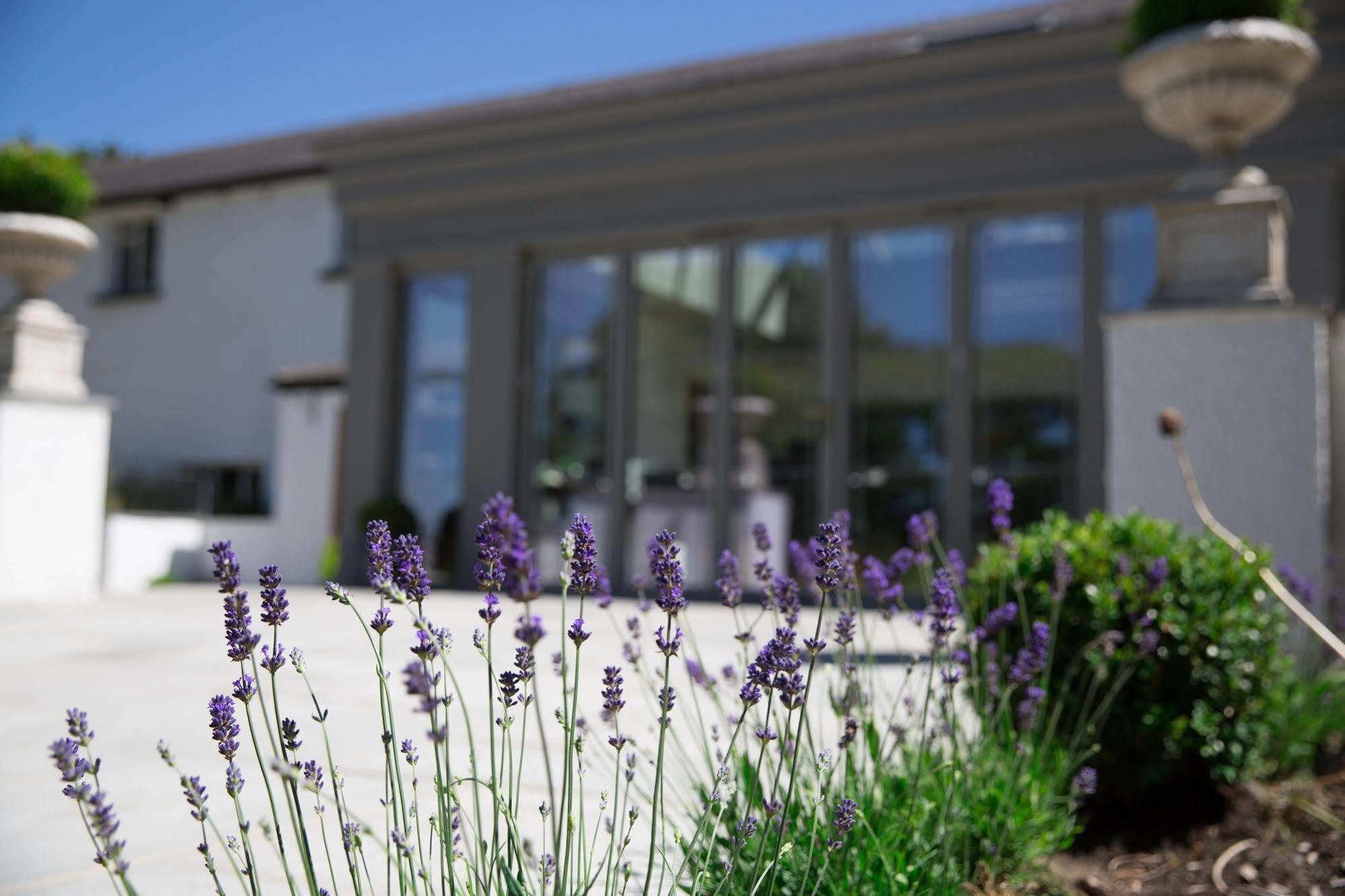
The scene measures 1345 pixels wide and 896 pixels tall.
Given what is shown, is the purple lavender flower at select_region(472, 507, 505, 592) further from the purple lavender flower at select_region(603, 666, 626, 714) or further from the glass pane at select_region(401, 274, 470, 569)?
the glass pane at select_region(401, 274, 470, 569)

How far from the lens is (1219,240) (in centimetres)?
479

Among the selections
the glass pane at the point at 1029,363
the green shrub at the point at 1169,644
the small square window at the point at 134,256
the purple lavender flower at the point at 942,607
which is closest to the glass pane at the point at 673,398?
the glass pane at the point at 1029,363

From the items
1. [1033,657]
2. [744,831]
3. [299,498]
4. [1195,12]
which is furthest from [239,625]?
[299,498]

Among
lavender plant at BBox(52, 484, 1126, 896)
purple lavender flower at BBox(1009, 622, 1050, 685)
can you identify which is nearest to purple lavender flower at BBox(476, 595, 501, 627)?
lavender plant at BBox(52, 484, 1126, 896)

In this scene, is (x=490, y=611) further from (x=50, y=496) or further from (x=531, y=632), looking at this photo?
(x=50, y=496)

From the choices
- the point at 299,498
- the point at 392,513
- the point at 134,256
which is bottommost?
the point at 392,513

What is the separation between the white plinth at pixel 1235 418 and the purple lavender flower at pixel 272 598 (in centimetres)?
409

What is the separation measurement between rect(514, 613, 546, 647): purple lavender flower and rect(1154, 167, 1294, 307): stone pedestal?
14.0ft

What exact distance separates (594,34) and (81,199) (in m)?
6.84

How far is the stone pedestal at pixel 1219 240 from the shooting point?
469 cm

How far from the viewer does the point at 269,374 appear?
46.1 feet

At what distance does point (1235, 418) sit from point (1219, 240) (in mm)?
800

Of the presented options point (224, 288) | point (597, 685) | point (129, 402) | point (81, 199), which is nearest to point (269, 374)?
point (224, 288)

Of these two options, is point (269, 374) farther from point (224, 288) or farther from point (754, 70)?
point (754, 70)
